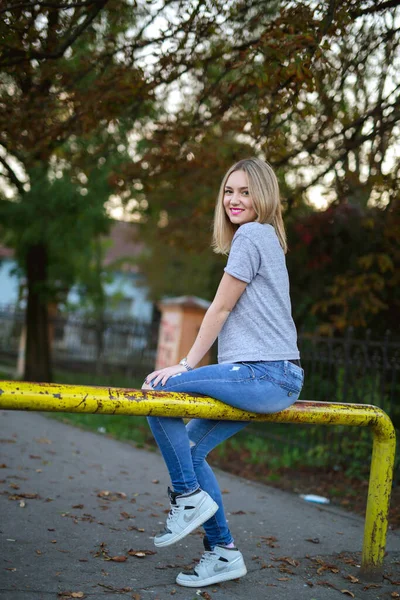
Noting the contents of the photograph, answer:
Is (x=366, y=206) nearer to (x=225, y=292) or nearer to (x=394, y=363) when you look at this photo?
(x=394, y=363)

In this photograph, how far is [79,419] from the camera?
9164mm

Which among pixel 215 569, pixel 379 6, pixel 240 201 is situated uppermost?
pixel 379 6

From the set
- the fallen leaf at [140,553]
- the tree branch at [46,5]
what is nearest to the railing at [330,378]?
the fallen leaf at [140,553]

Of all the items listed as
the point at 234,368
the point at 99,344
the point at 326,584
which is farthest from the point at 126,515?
the point at 99,344

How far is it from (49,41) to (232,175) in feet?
10.1

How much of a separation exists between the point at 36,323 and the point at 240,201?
957cm

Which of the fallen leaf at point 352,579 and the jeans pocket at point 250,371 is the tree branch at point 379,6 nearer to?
the jeans pocket at point 250,371

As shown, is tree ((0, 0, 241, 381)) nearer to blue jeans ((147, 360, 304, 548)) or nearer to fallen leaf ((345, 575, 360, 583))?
blue jeans ((147, 360, 304, 548))

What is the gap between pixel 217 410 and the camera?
3.00 m

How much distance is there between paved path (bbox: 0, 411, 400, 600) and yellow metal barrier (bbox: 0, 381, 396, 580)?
0.32 metres

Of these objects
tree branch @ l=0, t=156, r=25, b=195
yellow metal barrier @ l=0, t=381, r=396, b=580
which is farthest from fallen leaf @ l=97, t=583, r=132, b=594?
tree branch @ l=0, t=156, r=25, b=195

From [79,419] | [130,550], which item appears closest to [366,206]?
[79,419]

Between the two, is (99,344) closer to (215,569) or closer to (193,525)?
(215,569)

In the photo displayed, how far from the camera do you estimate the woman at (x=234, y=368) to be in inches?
118
